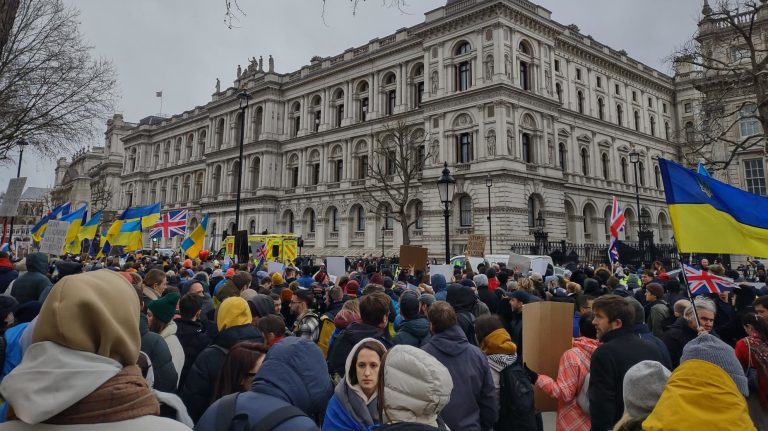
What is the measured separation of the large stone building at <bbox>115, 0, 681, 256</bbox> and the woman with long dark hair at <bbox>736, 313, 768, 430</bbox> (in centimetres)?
2670

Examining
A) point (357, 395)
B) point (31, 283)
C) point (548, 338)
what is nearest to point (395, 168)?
point (31, 283)

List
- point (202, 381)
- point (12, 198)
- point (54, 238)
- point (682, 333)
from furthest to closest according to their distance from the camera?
point (54, 238) → point (12, 198) → point (682, 333) → point (202, 381)

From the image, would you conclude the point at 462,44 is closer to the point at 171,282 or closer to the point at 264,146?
the point at 264,146

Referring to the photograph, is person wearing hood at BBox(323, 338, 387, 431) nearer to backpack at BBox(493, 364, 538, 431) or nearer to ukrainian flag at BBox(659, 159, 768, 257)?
backpack at BBox(493, 364, 538, 431)

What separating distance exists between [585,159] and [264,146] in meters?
32.7

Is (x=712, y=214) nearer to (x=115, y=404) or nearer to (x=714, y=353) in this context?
(x=714, y=353)

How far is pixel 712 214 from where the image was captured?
480cm

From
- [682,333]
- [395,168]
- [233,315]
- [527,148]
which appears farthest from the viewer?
[395,168]

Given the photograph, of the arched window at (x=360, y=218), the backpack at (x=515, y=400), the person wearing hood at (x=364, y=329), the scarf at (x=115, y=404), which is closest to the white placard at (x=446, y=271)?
the person wearing hood at (x=364, y=329)

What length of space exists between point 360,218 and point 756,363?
38635 millimetres

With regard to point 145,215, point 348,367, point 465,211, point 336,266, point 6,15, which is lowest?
point 348,367

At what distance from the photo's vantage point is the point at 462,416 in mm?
3705

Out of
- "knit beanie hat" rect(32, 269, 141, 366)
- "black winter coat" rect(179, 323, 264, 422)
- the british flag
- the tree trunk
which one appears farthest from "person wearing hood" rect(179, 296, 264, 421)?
the british flag

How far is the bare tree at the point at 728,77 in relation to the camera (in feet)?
53.2
